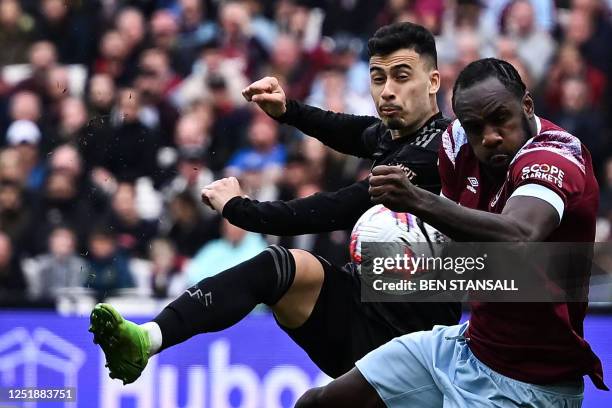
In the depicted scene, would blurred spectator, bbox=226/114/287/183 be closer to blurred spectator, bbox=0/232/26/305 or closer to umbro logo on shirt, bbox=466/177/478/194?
blurred spectator, bbox=0/232/26/305

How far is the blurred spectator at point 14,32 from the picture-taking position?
9.74 meters

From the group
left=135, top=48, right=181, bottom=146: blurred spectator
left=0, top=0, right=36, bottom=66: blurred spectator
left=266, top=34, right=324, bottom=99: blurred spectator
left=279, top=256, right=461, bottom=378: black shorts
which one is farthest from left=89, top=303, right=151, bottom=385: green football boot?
left=0, top=0, right=36, bottom=66: blurred spectator

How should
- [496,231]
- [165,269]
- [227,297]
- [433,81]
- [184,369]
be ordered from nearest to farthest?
1. [496,231]
2. [227,297]
3. [433,81]
4. [184,369]
5. [165,269]

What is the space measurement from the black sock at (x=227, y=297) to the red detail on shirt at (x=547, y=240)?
29.4 inches

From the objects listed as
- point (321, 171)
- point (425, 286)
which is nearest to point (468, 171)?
point (425, 286)

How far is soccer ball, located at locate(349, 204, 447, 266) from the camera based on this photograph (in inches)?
184

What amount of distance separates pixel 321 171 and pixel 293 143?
0.46 m

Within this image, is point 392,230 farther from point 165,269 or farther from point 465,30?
point 465,30

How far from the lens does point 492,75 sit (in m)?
3.82

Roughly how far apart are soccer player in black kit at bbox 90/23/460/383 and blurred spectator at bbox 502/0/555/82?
12.9ft

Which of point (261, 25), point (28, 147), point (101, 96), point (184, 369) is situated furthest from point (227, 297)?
point (261, 25)

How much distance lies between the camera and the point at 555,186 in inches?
139

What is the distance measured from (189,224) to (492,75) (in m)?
4.45

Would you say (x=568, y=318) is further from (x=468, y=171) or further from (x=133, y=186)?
(x=133, y=186)
